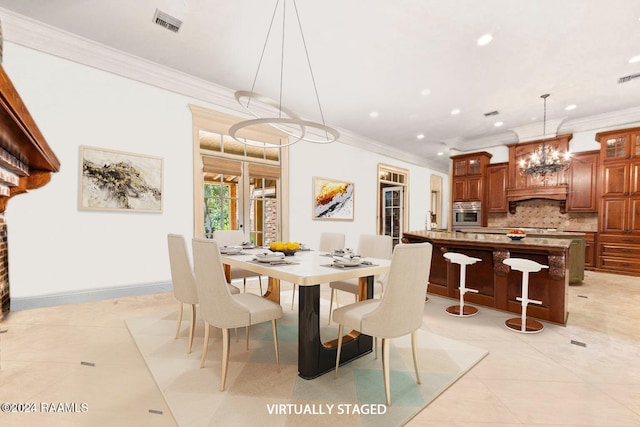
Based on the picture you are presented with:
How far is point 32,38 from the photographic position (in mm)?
3100

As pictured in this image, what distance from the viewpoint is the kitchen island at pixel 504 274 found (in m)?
2.95

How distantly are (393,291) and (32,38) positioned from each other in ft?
14.3

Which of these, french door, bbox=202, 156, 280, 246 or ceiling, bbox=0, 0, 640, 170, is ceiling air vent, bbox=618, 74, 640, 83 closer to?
ceiling, bbox=0, 0, 640, 170

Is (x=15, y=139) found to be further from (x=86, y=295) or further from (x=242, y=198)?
(x=242, y=198)

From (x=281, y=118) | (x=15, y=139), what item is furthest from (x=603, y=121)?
(x=15, y=139)

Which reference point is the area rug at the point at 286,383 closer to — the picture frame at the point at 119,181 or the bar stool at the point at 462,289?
the bar stool at the point at 462,289

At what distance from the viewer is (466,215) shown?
23.6 ft

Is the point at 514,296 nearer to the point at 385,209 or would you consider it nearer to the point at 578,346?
the point at 578,346

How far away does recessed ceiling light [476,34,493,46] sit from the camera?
3.15m

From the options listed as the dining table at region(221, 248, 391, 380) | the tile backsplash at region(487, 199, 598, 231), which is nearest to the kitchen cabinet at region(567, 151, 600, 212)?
the tile backsplash at region(487, 199, 598, 231)

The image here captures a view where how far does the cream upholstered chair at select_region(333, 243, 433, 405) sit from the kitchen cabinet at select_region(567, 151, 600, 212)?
6.08 meters

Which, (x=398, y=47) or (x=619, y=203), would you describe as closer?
(x=398, y=47)

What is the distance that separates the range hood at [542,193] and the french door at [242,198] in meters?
5.17

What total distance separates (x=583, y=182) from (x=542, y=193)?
67 cm
